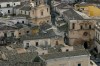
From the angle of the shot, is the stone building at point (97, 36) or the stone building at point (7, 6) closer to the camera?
the stone building at point (97, 36)

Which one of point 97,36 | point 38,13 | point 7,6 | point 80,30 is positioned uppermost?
point 38,13

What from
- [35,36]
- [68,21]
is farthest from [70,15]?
[35,36]

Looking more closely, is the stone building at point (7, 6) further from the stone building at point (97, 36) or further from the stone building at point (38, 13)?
the stone building at point (97, 36)

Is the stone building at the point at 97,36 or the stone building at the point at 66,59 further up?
the stone building at the point at 66,59

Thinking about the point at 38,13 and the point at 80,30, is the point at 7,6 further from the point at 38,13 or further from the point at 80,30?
the point at 80,30

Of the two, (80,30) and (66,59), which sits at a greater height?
(66,59)

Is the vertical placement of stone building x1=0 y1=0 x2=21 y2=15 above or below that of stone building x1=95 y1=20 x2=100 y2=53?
above

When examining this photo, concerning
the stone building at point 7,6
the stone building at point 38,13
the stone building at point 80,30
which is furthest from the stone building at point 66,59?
the stone building at point 7,6

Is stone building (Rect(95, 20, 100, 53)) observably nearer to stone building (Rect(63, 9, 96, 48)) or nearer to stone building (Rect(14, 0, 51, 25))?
stone building (Rect(63, 9, 96, 48))

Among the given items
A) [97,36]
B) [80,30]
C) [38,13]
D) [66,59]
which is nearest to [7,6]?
[38,13]

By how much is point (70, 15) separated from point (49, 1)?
54.5ft

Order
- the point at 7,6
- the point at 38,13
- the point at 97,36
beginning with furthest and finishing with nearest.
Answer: the point at 7,6 < the point at 38,13 < the point at 97,36

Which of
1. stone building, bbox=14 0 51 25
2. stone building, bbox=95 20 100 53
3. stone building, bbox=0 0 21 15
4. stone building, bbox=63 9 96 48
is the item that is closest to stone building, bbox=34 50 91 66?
stone building, bbox=95 20 100 53

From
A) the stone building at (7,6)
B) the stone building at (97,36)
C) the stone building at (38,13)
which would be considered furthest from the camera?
the stone building at (7,6)
